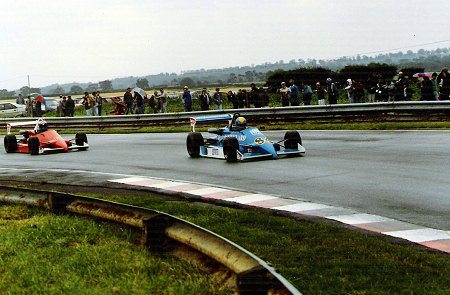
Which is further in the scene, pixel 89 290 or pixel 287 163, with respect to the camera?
pixel 287 163

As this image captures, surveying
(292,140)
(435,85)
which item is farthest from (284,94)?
(292,140)

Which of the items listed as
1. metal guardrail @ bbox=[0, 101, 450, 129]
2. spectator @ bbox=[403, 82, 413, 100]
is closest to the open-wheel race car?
metal guardrail @ bbox=[0, 101, 450, 129]

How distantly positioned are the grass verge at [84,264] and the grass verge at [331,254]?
931 millimetres

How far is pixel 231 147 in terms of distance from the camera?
14.1 metres

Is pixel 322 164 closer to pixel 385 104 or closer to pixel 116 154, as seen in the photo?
pixel 116 154

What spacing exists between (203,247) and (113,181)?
7545 millimetres

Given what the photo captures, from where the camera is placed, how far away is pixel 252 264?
13.7 ft

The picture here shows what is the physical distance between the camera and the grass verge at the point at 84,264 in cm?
467

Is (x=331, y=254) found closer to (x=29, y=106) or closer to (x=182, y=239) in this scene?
(x=182, y=239)

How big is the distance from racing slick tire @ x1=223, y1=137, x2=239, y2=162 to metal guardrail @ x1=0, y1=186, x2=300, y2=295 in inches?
243

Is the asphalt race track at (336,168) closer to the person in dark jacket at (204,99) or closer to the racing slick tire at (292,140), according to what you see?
the racing slick tire at (292,140)

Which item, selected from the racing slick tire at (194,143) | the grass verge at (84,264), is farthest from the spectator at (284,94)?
the grass verge at (84,264)

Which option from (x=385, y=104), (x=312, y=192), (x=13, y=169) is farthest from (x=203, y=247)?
(x=385, y=104)

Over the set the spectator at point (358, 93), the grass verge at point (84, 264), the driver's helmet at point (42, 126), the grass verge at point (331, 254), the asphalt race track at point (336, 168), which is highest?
the spectator at point (358, 93)
